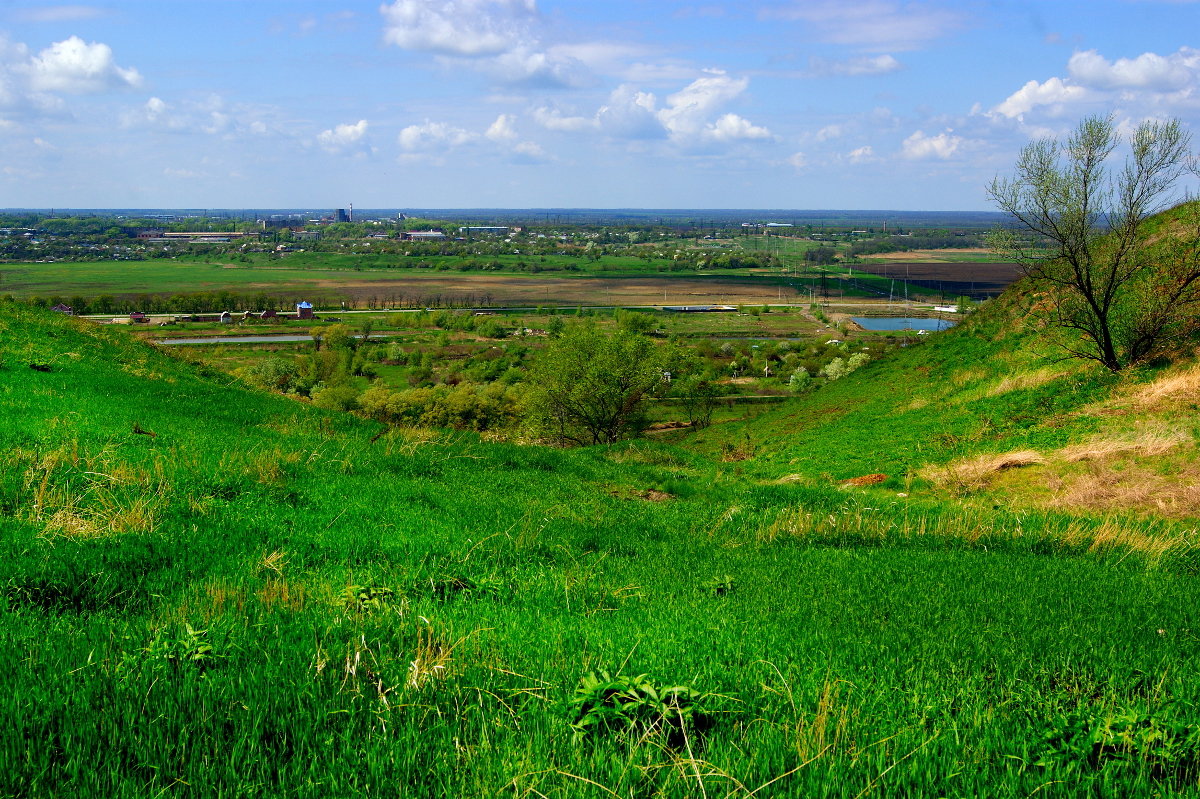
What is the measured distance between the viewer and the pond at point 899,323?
130 meters

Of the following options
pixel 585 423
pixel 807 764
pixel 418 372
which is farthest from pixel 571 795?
pixel 418 372

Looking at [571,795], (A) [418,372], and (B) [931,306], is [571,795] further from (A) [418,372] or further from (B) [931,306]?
(B) [931,306]

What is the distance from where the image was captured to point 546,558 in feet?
25.6

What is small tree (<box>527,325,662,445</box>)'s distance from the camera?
41750 millimetres

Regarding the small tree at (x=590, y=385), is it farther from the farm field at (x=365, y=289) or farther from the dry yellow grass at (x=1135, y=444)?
the farm field at (x=365, y=289)

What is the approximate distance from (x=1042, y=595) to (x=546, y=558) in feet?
15.8

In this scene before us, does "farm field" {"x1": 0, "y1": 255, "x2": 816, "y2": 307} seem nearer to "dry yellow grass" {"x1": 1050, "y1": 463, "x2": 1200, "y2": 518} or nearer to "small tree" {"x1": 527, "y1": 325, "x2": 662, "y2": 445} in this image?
"small tree" {"x1": 527, "y1": 325, "x2": 662, "y2": 445}

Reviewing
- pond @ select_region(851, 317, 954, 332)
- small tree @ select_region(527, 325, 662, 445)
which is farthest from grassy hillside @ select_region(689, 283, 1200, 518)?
pond @ select_region(851, 317, 954, 332)

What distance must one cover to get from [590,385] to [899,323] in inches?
4454

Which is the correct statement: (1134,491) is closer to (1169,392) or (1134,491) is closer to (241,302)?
(1169,392)

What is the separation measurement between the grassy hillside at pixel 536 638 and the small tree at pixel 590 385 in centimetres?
2983

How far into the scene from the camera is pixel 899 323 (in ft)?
455

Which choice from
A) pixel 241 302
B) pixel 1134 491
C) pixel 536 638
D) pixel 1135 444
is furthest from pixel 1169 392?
pixel 241 302

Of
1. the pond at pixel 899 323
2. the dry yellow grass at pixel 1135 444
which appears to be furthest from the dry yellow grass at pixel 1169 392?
the pond at pixel 899 323
